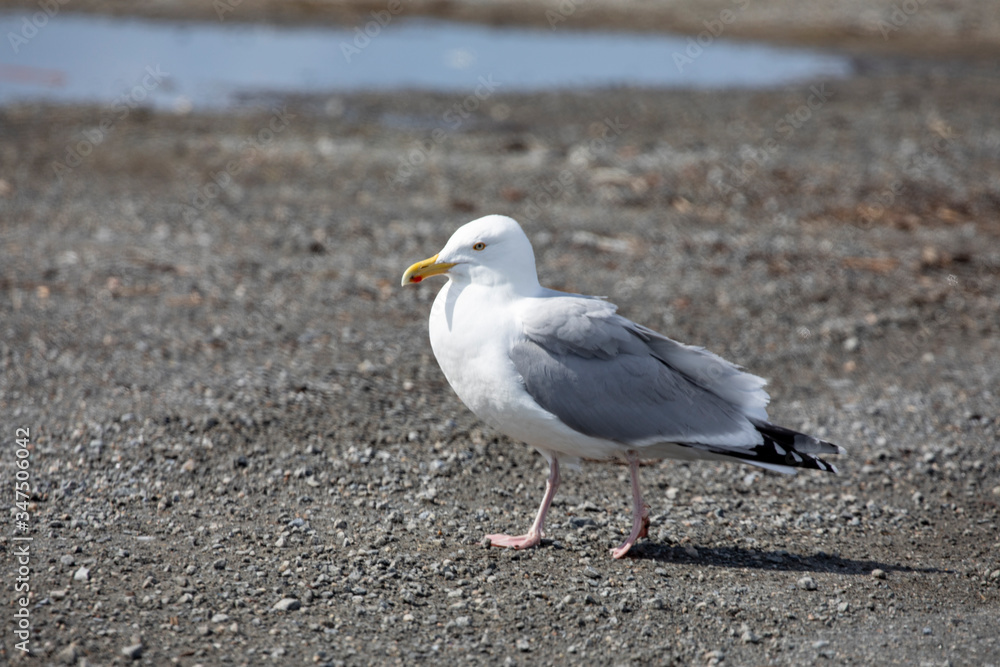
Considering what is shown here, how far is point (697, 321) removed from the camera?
349 inches

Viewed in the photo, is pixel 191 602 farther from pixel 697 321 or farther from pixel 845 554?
pixel 697 321

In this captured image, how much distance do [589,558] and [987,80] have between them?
20.6 metres

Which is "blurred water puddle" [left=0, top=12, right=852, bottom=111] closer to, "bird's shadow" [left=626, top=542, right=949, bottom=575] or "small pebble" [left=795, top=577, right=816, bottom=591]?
"bird's shadow" [left=626, top=542, right=949, bottom=575]

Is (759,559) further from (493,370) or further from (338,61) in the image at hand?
(338,61)

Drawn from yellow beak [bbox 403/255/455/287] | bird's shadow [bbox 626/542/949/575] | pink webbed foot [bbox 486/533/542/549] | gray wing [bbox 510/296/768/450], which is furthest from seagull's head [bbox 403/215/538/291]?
bird's shadow [bbox 626/542/949/575]

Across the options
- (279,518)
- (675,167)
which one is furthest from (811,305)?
(279,518)

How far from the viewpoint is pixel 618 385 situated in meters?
5.08

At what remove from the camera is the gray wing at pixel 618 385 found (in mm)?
4988

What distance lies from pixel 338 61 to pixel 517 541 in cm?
1909

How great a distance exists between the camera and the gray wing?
16.4 feet

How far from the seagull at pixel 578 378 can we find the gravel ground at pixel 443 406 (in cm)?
68

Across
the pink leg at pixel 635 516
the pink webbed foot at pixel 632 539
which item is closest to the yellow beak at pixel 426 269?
the pink leg at pixel 635 516

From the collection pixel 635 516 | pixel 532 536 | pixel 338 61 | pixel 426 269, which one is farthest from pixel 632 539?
pixel 338 61

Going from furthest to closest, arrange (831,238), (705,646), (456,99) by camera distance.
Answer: (456,99)
(831,238)
(705,646)
